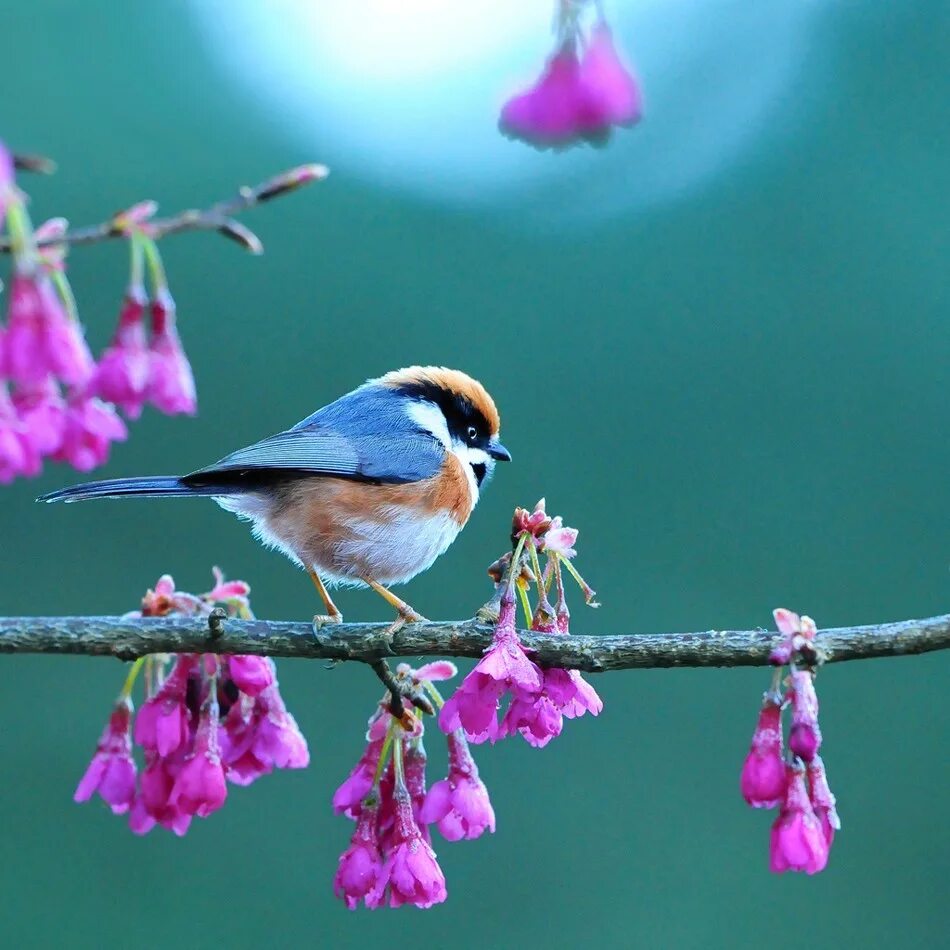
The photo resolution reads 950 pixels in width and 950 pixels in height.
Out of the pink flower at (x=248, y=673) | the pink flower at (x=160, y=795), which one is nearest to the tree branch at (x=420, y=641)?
the pink flower at (x=248, y=673)

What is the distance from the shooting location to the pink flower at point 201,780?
2.14m

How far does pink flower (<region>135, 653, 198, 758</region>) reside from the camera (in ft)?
7.13

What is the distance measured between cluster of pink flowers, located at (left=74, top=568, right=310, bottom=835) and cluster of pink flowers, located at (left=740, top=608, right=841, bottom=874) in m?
0.80

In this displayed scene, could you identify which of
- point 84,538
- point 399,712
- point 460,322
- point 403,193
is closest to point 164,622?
point 399,712

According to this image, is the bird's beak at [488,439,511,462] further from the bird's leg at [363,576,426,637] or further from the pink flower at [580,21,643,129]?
the pink flower at [580,21,643,129]

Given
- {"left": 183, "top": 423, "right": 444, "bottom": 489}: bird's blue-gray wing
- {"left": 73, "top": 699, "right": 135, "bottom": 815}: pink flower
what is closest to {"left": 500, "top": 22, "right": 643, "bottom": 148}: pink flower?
{"left": 73, "top": 699, "right": 135, "bottom": 815}: pink flower

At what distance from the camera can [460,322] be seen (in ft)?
22.2

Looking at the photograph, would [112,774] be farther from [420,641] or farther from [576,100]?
[576,100]

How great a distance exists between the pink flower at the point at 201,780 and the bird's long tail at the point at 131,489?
51 centimetres

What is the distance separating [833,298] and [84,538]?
13.2 ft

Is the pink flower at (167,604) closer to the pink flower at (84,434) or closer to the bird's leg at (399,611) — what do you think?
the bird's leg at (399,611)

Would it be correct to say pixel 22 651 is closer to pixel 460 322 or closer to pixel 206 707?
pixel 206 707

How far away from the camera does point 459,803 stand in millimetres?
2174

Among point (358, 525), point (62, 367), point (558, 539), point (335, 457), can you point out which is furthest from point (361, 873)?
point (335, 457)
